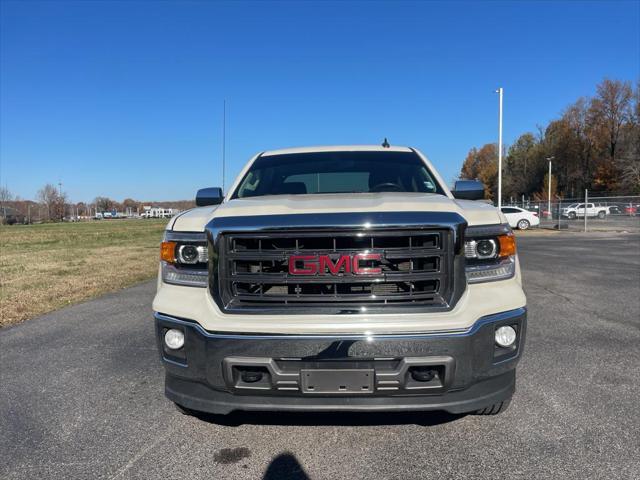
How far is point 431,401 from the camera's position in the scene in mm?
2438

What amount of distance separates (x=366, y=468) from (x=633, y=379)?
8.55ft

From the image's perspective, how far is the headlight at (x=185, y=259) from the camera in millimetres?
2674

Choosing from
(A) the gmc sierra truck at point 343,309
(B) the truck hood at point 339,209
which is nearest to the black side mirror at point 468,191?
(B) the truck hood at point 339,209

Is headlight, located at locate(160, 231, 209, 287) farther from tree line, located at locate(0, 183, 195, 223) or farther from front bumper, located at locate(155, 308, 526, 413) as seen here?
tree line, located at locate(0, 183, 195, 223)

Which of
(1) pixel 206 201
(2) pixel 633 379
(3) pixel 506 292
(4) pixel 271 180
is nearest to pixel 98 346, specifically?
(1) pixel 206 201

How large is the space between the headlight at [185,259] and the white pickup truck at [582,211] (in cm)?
3475

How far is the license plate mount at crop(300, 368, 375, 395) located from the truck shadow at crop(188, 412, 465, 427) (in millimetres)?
755

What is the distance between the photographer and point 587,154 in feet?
216

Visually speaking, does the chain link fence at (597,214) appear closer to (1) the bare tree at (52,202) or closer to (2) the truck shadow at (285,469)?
(2) the truck shadow at (285,469)

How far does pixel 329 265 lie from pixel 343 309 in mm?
242

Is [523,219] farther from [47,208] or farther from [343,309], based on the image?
[47,208]

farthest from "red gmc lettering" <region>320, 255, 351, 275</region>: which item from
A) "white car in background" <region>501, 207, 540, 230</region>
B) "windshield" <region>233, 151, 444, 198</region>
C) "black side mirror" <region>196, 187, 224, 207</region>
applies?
"white car in background" <region>501, 207, 540, 230</region>

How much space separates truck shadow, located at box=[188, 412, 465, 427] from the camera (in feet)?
10.1

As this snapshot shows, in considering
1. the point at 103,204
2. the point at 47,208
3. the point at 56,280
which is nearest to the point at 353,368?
the point at 56,280
